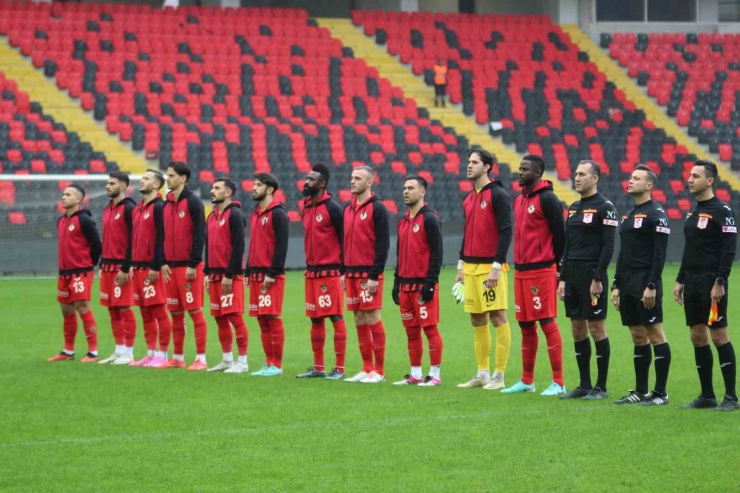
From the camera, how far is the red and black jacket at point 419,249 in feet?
36.9

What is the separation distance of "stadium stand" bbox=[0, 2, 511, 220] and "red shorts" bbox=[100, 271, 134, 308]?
14846 millimetres

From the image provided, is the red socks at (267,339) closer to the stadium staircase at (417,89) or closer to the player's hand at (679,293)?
the player's hand at (679,293)

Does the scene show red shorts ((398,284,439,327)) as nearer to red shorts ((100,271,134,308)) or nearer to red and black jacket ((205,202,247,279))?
red and black jacket ((205,202,247,279))

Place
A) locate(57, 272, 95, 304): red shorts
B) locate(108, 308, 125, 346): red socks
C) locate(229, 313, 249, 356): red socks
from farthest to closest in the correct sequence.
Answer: locate(57, 272, 95, 304): red shorts → locate(108, 308, 125, 346): red socks → locate(229, 313, 249, 356): red socks

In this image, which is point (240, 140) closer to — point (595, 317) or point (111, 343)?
point (111, 343)

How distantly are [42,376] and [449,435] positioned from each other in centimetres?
548

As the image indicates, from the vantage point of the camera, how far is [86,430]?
8898mm

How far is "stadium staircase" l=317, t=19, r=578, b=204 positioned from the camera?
110 ft

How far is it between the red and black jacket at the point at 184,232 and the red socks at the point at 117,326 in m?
1.17

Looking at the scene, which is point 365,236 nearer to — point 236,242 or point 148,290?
point 236,242

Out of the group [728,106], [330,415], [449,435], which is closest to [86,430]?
[330,415]

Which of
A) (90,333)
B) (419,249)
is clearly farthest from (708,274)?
(90,333)

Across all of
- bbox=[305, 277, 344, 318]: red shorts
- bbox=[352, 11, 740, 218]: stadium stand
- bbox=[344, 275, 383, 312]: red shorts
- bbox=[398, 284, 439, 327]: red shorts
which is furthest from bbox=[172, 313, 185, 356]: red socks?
bbox=[352, 11, 740, 218]: stadium stand

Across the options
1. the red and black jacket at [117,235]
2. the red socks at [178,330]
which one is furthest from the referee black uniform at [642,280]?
the red and black jacket at [117,235]
